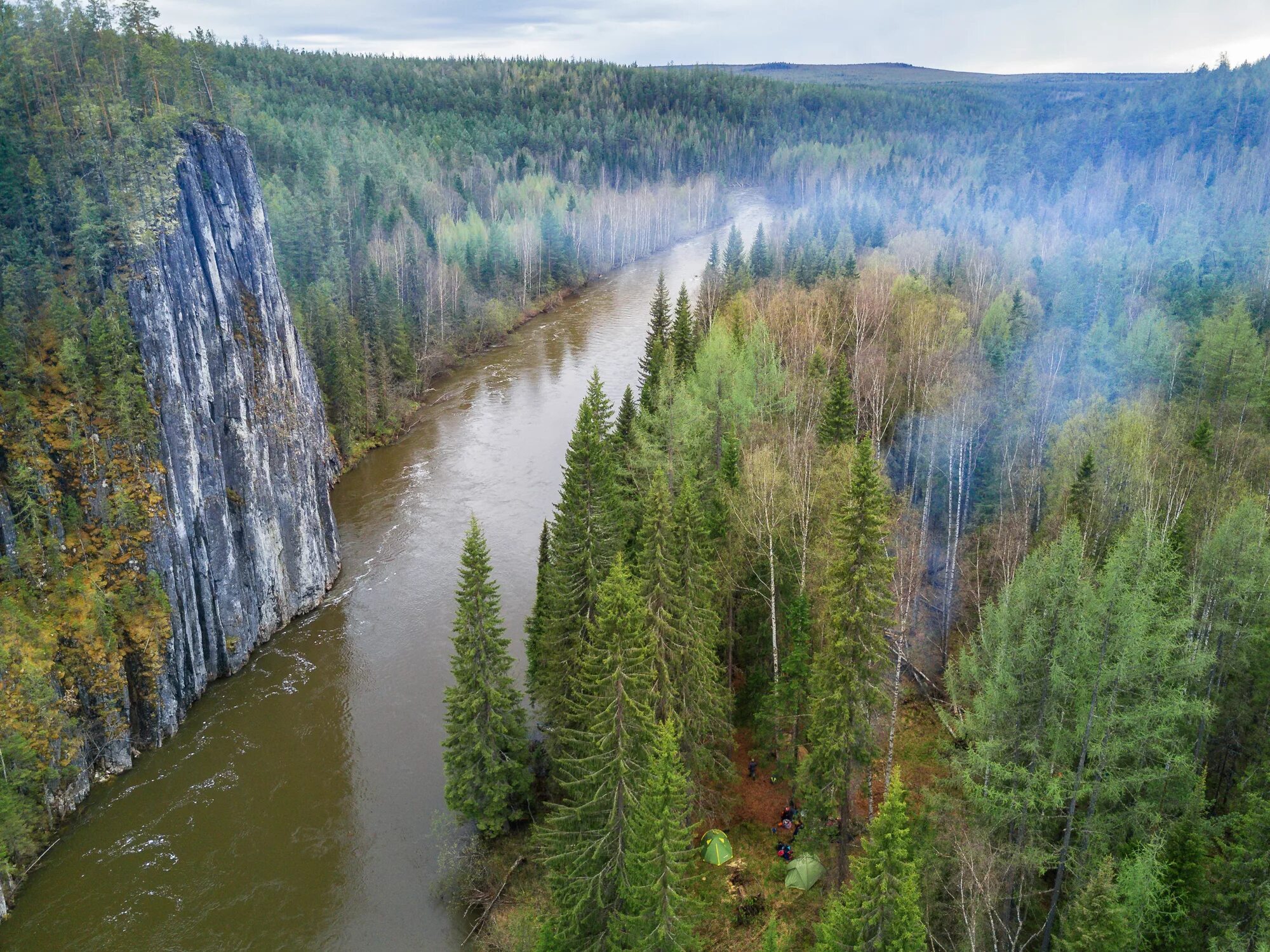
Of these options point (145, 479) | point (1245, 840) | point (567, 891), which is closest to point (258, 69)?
point (145, 479)

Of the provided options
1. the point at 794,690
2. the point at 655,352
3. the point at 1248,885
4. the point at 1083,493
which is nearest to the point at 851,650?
the point at 794,690

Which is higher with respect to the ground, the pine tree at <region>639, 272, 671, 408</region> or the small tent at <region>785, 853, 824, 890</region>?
the pine tree at <region>639, 272, 671, 408</region>

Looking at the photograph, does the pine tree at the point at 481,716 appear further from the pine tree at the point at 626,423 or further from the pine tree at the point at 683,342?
the pine tree at the point at 683,342

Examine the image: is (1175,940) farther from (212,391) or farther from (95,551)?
(212,391)

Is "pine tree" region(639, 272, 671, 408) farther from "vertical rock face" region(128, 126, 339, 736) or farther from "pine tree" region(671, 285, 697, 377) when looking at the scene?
"vertical rock face" region(128, 126, 339, 736)

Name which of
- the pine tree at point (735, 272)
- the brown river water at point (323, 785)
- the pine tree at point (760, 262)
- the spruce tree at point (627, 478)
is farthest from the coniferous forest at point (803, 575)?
the pine tree at point (760, 262)

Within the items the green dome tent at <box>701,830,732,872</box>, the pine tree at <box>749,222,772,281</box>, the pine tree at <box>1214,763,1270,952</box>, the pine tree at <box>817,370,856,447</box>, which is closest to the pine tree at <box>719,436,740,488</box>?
the pine tree at <box>817,370,856,447</box>

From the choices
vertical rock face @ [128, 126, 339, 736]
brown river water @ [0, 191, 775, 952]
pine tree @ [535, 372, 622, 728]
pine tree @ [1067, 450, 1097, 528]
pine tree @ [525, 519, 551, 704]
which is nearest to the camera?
brown river water @ [0, 191, 775, 952]
